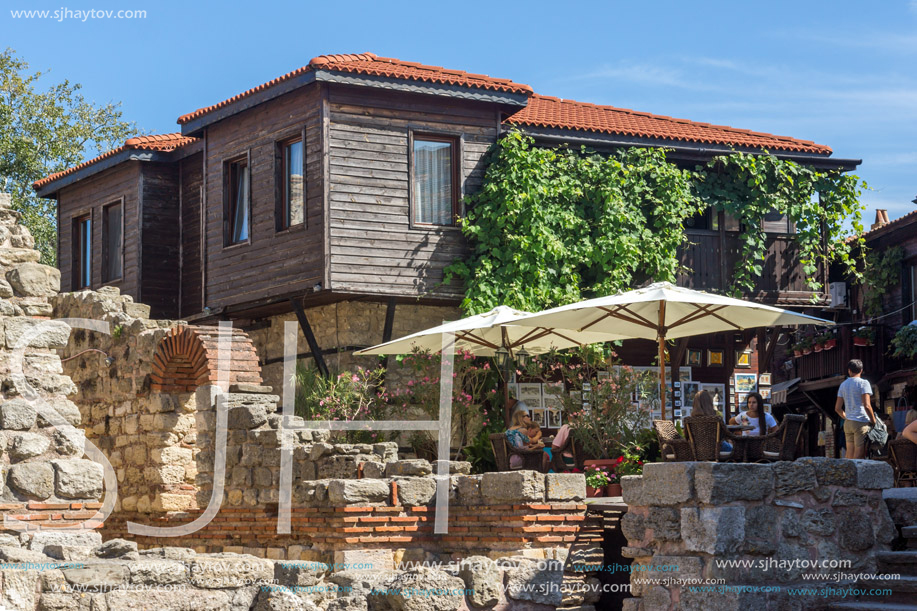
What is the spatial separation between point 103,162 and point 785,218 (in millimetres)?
12480

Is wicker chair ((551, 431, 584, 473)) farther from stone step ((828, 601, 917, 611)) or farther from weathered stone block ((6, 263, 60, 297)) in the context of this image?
weathered stone block ((6, 263, 60, 297))

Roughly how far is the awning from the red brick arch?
15.9 m

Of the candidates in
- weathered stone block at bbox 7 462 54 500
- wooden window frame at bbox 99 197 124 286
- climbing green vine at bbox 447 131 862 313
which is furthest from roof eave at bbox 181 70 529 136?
weathered stone block at bbox 7 462 54 500

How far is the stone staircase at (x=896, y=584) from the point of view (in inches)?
294

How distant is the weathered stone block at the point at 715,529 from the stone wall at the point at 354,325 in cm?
1030

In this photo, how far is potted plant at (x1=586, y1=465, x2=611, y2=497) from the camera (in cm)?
1234

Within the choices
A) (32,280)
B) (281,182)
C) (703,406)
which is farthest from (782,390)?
(32,280)

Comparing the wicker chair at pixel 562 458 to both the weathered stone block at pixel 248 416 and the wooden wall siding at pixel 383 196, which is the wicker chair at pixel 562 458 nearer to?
the weathered stone block at pixel 248 416

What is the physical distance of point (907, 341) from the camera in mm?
21297

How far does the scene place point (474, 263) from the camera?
17500mm

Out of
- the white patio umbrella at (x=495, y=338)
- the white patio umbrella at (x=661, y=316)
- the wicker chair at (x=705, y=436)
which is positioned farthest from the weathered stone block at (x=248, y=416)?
the wicker chair at (x=705, y=436)

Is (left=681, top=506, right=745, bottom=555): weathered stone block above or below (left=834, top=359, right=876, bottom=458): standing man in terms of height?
below

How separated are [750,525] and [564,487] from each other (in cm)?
341

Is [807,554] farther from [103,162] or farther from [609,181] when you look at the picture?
[103,162]
